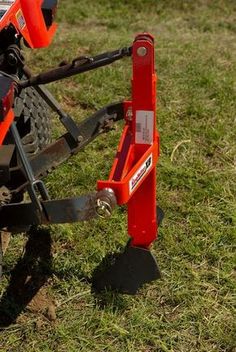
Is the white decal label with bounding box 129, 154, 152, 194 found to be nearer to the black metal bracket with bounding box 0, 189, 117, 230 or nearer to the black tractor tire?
the black metal bracket with bounding box 0, 189, 117, 230

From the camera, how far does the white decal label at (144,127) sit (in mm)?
2293

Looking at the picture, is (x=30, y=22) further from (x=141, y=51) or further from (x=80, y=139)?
(x=141, y=51)

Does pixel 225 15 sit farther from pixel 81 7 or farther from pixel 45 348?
pixel 45 348

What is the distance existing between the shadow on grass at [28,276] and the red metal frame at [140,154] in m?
0.57

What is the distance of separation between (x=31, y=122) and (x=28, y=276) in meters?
0.78

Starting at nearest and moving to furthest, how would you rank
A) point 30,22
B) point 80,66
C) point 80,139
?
1. point 80,66
2. point 30,22
3. point 80,139

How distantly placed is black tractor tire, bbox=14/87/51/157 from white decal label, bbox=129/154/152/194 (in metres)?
0.74

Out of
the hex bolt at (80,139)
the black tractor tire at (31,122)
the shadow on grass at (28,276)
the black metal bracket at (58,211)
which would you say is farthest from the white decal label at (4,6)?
the shadow on grass at (28,276)

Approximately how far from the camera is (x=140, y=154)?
2.38 metres

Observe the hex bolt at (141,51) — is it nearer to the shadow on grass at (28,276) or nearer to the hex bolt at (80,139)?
the hex bolt at (80,139)

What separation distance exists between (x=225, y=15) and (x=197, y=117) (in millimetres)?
1934

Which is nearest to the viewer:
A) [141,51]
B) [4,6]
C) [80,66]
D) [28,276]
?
[141,51]

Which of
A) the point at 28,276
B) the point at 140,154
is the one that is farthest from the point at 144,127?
the point at 28,276

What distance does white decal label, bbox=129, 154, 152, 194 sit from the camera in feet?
7.40
